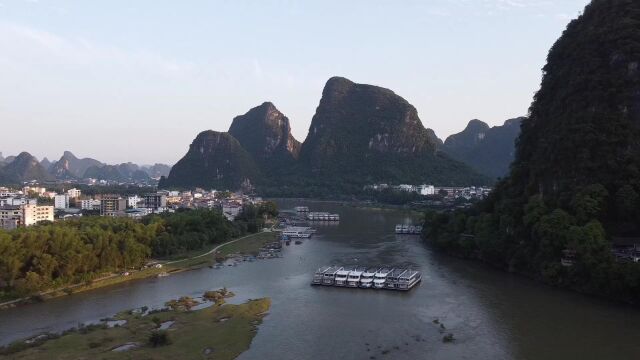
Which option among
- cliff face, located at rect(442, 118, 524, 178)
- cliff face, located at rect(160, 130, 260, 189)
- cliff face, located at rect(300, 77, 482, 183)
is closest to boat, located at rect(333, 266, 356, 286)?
cliff face, located at rect(300, 77, 482, 183)

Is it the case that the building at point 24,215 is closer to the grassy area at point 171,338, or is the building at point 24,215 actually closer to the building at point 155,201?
the building at point 155,201

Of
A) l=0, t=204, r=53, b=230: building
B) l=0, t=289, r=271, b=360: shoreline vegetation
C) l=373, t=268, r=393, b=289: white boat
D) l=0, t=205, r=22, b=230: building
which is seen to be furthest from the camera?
l=0, t=204, r=53, b=230: building

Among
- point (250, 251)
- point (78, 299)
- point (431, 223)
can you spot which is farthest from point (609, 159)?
point (78, 299)

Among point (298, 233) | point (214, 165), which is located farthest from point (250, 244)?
point (214, 165)

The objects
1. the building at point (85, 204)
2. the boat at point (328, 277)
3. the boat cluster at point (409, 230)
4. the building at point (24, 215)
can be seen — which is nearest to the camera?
the boat at point (328, 277)

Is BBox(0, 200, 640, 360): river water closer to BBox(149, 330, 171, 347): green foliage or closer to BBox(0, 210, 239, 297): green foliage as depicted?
BBox(0, 210, 239, 297): green foliage

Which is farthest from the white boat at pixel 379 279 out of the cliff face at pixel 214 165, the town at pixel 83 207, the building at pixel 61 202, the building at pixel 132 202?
the cliff face at pixel 214 165

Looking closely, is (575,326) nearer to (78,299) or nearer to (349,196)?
(78,299)
